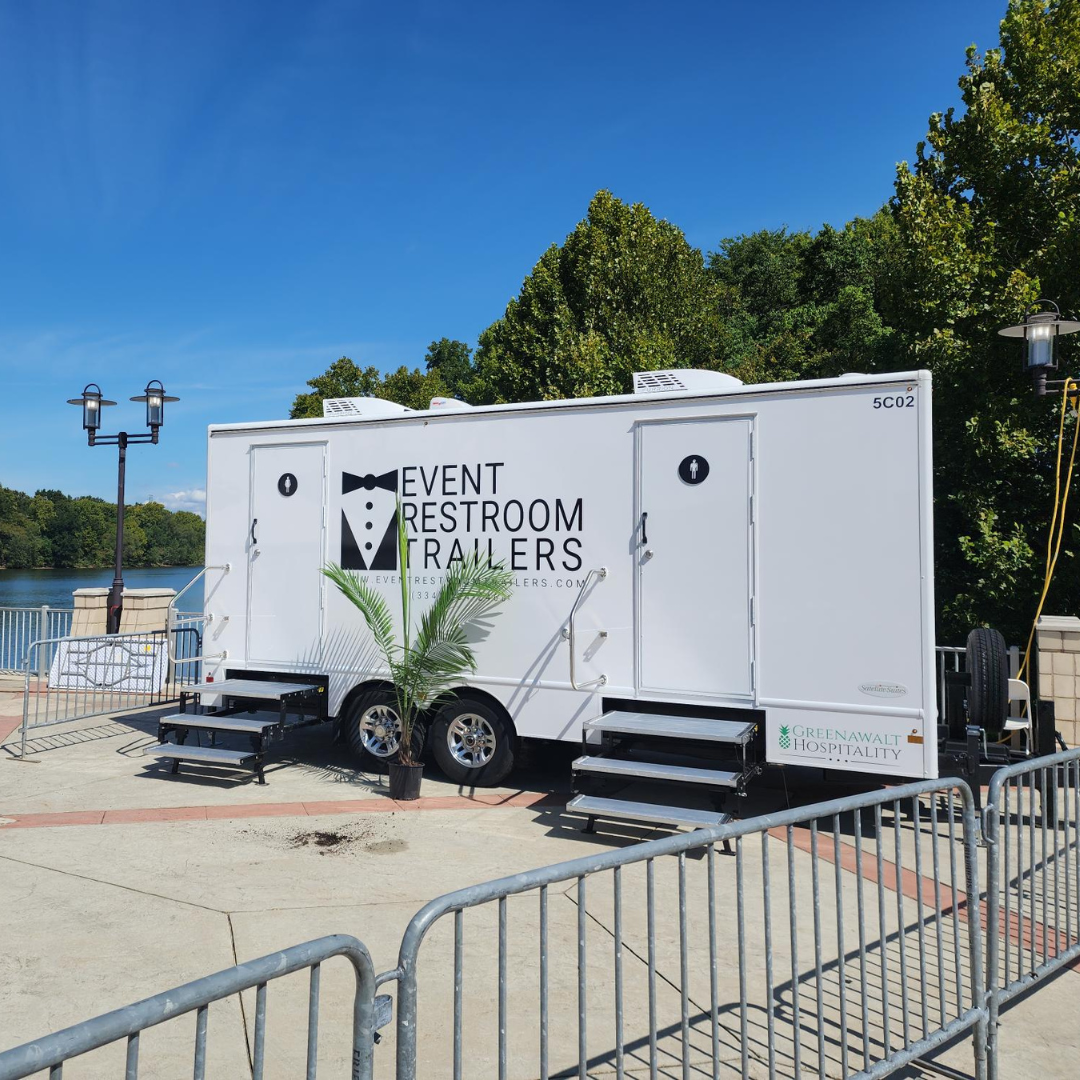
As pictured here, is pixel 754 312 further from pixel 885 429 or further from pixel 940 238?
pixel 885 429

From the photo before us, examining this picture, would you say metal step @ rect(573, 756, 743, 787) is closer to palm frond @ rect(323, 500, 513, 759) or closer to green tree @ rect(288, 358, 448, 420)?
Result: palm frond @ rect(323, 500, 513, 759)

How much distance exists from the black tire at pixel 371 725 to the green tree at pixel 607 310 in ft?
46.0

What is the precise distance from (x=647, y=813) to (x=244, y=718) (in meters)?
4.56

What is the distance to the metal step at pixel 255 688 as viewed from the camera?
28.7 feet

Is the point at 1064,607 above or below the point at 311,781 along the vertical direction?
Result: above

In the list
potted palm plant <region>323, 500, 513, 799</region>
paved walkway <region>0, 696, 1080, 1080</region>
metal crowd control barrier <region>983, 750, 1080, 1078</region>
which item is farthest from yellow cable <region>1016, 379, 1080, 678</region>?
potted palm plant <region>323, 500, 513, 799</region>

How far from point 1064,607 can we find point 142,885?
1130 cm

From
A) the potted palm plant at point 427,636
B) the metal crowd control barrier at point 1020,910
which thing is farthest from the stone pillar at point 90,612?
the metal crowd control barrier at point 1020,910

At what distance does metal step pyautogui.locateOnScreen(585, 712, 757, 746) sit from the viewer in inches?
269

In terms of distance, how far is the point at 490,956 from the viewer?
4.87 metres

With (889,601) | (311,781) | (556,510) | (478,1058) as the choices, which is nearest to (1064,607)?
(889,601)

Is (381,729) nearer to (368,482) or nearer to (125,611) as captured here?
(368,482)

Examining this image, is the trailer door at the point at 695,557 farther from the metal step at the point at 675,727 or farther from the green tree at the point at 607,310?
the green tree at the point at 607,310

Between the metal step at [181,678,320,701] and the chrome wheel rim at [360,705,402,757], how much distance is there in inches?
25.4
